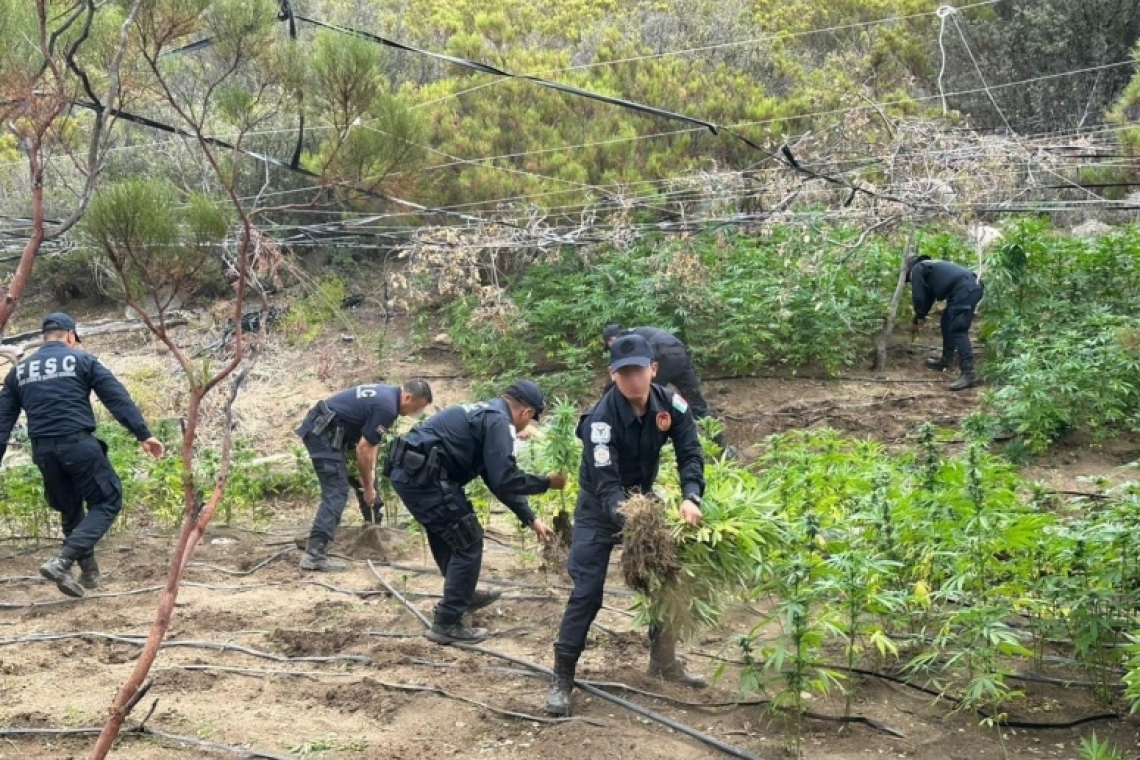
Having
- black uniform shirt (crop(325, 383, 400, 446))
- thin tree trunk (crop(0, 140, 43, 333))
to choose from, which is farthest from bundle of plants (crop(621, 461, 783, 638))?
black uniform shirt (crop(325, 383, 400, 446))

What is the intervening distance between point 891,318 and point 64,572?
958cm

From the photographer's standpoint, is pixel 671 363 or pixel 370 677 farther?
pixel 671 363

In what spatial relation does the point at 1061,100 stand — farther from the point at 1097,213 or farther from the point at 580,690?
the point at 580,690

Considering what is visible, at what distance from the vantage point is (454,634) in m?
6.33

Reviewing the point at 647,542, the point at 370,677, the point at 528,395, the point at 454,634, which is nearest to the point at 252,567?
the point at 454,634

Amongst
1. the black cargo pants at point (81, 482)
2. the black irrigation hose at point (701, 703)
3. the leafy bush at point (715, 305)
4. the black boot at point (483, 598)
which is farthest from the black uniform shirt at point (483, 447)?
the leafy bush at point (715, 305)

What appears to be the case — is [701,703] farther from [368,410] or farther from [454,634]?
[368,410]

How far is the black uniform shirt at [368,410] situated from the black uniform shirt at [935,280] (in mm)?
6982

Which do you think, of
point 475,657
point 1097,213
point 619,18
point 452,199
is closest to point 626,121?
point 452,199

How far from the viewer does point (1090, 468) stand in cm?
955

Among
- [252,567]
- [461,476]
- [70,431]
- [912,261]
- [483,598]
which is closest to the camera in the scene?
[461,476]

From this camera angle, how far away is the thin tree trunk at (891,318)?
42.9 feet

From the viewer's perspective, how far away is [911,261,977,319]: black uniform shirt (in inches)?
476

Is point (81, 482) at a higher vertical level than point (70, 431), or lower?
lower
